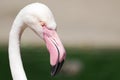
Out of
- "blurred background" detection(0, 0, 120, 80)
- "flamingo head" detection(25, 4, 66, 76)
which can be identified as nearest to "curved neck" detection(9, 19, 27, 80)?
"flamingo head" detection(25, 4, 66, 76)

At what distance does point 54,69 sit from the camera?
4316 millimetres

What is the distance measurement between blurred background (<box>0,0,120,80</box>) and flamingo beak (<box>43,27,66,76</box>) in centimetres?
414

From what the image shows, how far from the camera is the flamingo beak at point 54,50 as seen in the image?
4.31 meters

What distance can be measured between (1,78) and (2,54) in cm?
83

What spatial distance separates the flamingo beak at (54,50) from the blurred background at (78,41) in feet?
13.6

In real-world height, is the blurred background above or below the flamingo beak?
below

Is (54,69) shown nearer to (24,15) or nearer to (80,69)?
(24,15)

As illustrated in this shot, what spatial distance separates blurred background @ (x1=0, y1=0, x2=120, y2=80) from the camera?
29.3 feet

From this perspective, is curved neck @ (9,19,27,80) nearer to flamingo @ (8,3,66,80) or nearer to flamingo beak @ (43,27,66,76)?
flamingo @ (8,3,66,80)

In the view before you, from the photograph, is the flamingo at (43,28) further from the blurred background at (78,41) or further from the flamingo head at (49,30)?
the blurred background at (78,41)

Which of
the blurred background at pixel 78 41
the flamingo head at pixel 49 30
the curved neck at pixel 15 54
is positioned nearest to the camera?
the flamingo head at pixel 49 30

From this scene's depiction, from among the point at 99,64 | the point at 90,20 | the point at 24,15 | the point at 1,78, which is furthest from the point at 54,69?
the point at 90,20

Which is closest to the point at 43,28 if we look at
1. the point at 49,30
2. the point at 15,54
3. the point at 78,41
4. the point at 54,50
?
the point at 49,30

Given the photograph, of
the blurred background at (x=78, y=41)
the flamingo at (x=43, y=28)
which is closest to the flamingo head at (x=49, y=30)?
the flamingo at (x=43, y=28)
